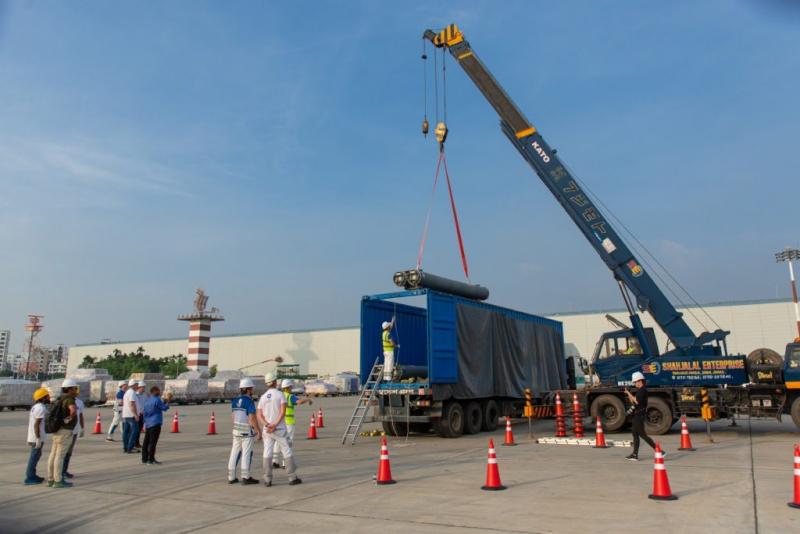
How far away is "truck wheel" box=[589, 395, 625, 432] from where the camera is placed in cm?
1642

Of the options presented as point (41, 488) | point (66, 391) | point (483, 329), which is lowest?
point (41, 488)

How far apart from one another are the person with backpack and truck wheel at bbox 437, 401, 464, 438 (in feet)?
29.4

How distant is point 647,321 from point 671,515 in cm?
4110

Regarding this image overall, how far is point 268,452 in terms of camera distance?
866 centimetres

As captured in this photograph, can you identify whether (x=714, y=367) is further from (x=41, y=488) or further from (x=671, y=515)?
(x=41, y=488)

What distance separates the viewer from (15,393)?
31.6 m

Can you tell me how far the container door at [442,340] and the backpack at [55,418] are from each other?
330 inches

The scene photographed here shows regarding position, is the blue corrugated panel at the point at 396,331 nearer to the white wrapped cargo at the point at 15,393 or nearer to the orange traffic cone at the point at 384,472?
the orange traffic cone at the point at 384,472

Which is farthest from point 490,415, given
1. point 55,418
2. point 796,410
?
point 55,418

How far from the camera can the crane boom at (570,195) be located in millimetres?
17594

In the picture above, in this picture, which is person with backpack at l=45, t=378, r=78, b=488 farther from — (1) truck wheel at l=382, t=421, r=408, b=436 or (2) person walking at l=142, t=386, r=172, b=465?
(1) truck wheel at l=382, t=421, r=408, b=436

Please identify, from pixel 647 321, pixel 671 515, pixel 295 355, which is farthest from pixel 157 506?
pixel 295 355

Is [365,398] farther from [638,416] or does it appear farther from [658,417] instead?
[658,417]

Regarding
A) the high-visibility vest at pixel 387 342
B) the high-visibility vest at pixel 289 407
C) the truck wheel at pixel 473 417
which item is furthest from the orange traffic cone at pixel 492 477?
the truck wheel at pixel 473 417
